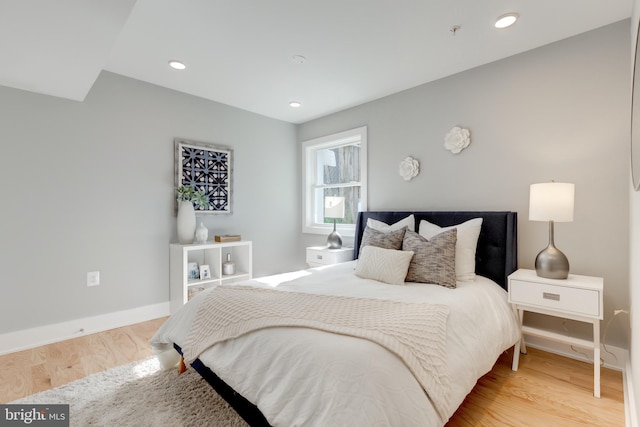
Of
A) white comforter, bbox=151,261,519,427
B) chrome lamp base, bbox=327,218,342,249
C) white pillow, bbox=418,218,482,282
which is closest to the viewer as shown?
white comforter, bbox=151,261,519,427

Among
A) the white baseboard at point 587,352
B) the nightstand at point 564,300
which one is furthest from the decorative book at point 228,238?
the white baseboard at point 587,352

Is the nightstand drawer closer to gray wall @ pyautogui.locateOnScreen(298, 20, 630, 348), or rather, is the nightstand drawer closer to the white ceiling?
gray wall @ pyautogui.locateOnScreen(298, 20, 630, 348)

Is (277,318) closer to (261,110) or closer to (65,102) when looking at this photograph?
(65,102)

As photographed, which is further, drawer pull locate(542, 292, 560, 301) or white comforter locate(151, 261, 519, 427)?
drawer pull locate(542, 292, 560, 301)

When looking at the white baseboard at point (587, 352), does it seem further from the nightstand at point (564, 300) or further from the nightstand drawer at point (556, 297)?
the nightstand drawer at point (556, 297)

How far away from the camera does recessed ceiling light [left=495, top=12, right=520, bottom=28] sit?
2003 mm

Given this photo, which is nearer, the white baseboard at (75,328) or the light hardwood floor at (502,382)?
the light hardwood floor at (502,382)

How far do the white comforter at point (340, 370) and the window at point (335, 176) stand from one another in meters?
2.13

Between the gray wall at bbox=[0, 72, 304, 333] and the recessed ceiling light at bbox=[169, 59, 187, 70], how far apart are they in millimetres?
562

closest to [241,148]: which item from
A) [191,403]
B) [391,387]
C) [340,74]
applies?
[340,74]

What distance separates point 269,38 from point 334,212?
1931 millimetres

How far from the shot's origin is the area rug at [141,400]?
62.2 inches

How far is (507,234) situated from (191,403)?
8.27 feet

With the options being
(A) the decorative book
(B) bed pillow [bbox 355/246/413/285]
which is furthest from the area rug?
(A) the decorative book
